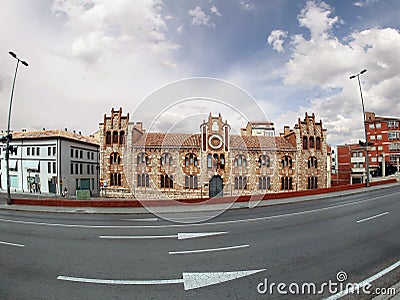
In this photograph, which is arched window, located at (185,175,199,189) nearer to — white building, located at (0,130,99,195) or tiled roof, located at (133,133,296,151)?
tiled roof, located at (133,133,296,151)

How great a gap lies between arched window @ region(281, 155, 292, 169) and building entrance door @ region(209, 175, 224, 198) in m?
11.3

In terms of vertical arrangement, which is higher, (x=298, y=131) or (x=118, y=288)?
(x=298, y=131)

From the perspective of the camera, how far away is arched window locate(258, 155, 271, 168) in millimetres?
37719

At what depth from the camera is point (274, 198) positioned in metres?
23.0

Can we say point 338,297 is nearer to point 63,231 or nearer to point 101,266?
point 101,266

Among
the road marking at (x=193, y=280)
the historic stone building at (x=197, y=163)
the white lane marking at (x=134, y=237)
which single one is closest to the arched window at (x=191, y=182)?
the historic stone building at (x=197, y=163)

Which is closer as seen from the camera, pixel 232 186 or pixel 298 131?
pixel 232 186

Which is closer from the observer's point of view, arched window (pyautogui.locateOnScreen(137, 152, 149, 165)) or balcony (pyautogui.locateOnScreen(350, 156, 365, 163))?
arched window (pyautogui.locateOnScreen(137, 152, 149, 165))

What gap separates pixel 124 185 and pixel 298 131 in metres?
30.6

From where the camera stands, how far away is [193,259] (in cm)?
726

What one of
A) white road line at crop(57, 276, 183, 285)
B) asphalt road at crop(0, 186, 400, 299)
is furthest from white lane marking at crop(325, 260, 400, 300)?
white road line at crop(57, 276, 183, 285)

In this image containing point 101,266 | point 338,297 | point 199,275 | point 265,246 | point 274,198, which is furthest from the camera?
point 274,198

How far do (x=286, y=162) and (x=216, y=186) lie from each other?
12.9 meters

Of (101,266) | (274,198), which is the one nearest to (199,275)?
(101,266)
